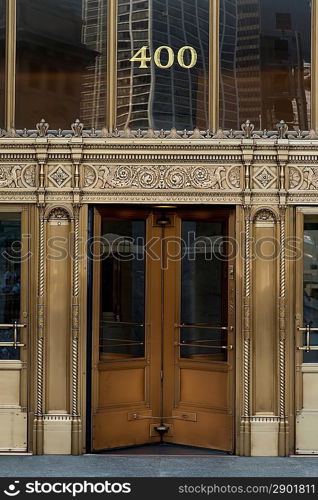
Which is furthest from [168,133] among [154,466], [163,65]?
[154,466]

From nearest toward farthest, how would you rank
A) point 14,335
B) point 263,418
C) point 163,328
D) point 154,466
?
point 154,466 < point 263,418 < point 14,335 < point 163,328

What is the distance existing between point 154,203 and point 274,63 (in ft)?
7.23

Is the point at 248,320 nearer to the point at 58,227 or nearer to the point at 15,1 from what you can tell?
the point at 58,227

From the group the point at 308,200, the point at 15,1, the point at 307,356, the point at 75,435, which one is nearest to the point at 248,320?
the point at 307,356

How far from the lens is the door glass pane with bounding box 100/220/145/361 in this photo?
10555 mm

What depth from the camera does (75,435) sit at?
10.2m

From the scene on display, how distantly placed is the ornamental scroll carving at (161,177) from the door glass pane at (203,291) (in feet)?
1.89

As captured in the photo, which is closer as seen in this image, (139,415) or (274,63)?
(274,63)

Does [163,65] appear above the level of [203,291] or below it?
above

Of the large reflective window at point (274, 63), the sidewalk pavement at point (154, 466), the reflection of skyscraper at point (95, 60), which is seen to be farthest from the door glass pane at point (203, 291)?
the reflection of skyscraper at point (95, 60)

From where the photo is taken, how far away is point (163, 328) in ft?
35.4

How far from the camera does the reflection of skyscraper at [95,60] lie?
10477mm

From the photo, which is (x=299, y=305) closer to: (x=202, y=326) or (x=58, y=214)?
(x=202, y=326)

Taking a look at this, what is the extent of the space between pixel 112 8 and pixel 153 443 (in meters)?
5.32
